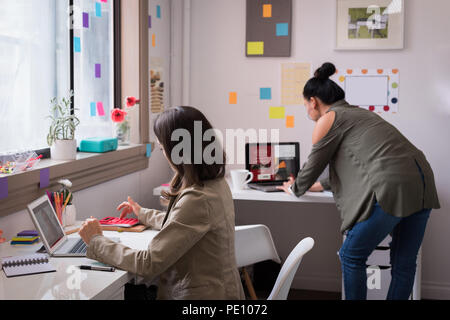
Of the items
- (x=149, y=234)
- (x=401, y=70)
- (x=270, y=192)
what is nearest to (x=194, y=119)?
(x=149, y=234)

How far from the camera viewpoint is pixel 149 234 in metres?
2.01

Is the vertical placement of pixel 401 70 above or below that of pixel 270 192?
above

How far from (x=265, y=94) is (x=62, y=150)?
161 cm

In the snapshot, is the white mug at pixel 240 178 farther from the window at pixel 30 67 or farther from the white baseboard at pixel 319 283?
the window at pixel 30 67

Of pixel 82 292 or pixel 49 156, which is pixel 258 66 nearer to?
pixel 49 156

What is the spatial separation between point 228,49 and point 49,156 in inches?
62.5

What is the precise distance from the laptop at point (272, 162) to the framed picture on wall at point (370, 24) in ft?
2.52

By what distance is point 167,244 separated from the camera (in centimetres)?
155

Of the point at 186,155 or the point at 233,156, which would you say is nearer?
the point at 186,155

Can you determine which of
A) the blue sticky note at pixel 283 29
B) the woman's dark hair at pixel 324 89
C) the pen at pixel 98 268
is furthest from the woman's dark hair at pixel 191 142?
the blue sticky note at pixel 283 29

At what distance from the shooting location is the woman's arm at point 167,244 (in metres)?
1.54

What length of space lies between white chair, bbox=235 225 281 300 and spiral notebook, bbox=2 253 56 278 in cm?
92
